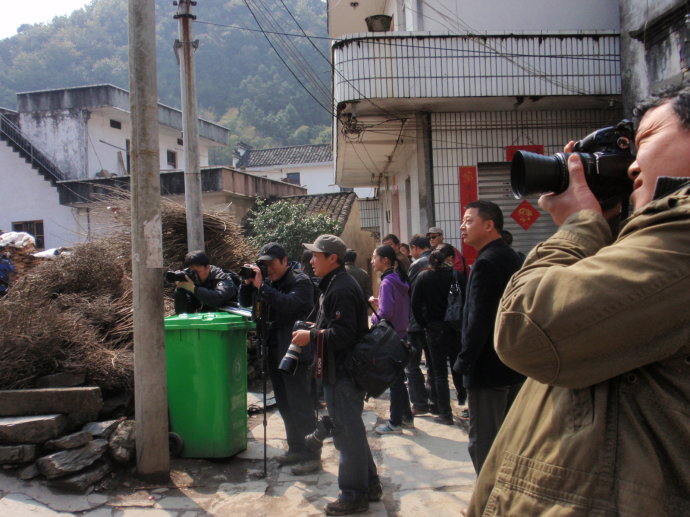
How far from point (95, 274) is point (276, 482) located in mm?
3086

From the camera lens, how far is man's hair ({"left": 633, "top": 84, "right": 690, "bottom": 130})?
116 centimetres

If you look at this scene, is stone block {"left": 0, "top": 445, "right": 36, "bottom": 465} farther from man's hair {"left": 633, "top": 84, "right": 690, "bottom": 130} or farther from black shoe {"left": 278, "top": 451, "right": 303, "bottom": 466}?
man's hair {"left": 633, "top": 84, "right": 690, "bottom": 130}

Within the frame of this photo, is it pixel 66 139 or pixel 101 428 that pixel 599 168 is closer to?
pixel 101 428

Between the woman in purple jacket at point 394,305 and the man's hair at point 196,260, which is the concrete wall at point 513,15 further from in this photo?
the man's hair at point 196,260

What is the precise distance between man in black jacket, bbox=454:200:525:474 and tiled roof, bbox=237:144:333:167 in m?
39.2

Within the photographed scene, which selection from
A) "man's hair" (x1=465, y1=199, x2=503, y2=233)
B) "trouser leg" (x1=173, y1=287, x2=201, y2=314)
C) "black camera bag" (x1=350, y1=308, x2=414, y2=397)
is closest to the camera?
"man's hair" (x1=465, y1=199, x2=503, y2=233)

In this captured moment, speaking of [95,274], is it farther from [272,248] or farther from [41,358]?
[272,248]

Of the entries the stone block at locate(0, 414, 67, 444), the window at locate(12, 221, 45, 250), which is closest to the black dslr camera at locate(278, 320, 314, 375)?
the stone block at locate(0, 414, 67, 444)

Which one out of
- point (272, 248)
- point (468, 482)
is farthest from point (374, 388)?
point (272, 248)

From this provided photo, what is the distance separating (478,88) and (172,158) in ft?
72.9

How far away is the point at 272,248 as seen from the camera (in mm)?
4840

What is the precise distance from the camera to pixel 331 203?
2080 cm

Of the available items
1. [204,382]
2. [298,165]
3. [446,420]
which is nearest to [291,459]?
A: [204,382]

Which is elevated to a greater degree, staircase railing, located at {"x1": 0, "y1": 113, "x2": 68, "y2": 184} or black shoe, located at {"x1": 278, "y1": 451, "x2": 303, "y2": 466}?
staircase railing, located at {"x1": 0, "y1": 113, "x2": 68, "y2": 184}
